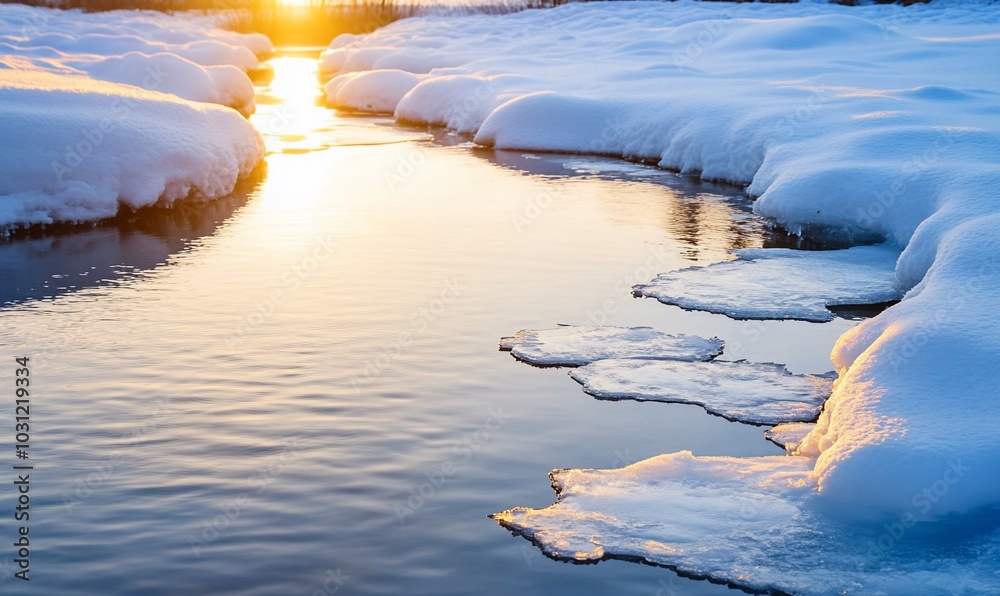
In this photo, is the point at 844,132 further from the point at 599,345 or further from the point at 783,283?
the point at 599,345

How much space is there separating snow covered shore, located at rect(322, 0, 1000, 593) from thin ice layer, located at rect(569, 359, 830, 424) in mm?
330

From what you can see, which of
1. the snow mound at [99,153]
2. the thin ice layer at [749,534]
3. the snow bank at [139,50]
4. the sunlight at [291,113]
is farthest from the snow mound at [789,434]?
the snow bank at [139,50]

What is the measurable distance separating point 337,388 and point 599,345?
196cm

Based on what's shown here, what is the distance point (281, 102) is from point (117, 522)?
2162 centimetres

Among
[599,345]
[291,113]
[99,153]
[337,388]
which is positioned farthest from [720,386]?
[291,113]

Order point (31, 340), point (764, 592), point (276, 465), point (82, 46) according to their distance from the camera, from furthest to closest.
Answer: point (82, 46)
point (31, 340)
point (276, 465)
point (764, 592)

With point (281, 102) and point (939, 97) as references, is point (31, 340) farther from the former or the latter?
point (281, 102)

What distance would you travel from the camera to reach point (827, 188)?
468 inches

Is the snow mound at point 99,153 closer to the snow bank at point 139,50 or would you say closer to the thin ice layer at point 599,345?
the snow bank at point 139,50

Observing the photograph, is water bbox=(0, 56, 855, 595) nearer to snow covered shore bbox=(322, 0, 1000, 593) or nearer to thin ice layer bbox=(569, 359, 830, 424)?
thin ice layer bbox=(569, 359, 830, 424)

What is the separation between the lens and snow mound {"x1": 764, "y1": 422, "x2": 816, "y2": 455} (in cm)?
621

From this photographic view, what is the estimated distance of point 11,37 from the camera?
28.6 m

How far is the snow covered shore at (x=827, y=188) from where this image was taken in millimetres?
5152

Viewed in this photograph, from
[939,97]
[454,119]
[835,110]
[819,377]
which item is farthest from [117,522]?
[454,119]
